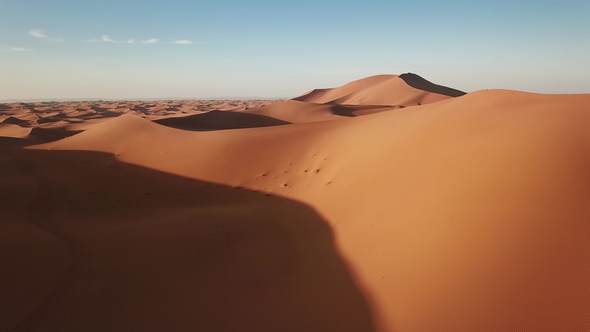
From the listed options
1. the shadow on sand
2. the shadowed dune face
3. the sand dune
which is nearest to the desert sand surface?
the shadowed dune face

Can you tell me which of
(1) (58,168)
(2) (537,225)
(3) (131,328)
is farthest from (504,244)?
(1) (58,168)

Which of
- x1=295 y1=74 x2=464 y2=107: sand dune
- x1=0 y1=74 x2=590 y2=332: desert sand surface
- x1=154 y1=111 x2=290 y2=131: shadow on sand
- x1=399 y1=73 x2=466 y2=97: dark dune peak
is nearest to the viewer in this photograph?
x1=0 y1=74 x2=590 y2=332: desert sand surface

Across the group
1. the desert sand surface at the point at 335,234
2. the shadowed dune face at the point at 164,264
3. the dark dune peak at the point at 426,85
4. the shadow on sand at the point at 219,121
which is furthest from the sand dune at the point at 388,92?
the shadowed dune face at the point at 164,264

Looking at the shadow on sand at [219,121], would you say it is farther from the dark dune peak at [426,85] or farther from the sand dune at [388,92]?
the dark dune peak at [426,85]

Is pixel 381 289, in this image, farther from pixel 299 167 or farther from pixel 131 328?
pixel 299 167

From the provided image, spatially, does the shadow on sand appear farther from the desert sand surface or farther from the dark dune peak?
the dark dune peak

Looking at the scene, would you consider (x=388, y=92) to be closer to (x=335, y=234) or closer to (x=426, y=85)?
(x=426, y=85)
